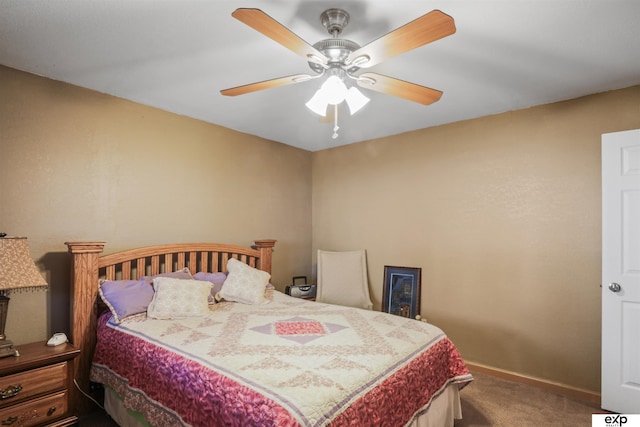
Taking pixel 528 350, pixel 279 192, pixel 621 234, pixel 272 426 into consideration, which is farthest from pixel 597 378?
pixel 279 192

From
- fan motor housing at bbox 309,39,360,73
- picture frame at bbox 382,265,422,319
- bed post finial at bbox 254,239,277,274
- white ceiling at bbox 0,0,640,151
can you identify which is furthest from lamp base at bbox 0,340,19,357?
picture frame at bbox 382,265,422,319

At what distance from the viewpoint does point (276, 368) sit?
1688 mm

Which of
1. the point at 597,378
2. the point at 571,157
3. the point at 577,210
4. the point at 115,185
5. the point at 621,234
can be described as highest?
the point at 571,157

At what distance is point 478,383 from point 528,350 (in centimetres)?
54

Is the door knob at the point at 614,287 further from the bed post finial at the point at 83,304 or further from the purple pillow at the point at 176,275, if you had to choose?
the bed post finial at the point at 83,304

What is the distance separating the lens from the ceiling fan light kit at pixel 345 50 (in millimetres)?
1351

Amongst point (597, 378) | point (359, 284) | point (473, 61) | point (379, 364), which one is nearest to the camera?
point (379, 364)

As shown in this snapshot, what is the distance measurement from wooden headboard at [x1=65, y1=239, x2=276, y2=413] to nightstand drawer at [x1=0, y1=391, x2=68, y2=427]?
0.10 metres

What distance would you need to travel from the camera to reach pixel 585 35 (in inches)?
77.6

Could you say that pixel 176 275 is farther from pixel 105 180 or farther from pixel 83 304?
pixel 105 180

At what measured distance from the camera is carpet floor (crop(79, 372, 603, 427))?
8.11ft

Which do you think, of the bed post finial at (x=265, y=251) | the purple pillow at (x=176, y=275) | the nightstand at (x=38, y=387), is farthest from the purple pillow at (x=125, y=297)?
the bed post finial at (x=265, y=251)

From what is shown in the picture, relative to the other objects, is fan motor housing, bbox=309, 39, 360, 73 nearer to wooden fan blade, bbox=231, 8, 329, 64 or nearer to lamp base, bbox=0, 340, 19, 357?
wooden fan blade, bbox=231, 8, 329, 64

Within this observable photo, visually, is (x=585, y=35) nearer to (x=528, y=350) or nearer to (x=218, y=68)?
(x=218, y=68)
